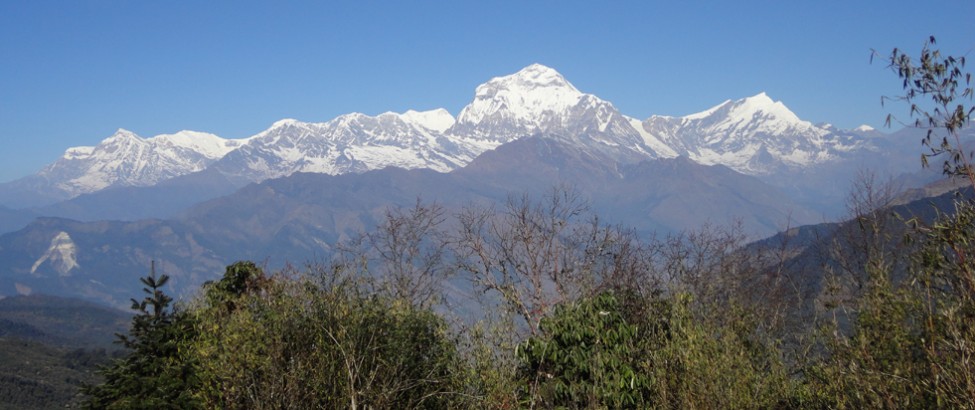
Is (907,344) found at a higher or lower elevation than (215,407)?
higher

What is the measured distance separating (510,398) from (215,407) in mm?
8462

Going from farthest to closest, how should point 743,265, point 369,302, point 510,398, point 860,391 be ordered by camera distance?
point 743,265
point 369,302
point 510,398
point 860,391

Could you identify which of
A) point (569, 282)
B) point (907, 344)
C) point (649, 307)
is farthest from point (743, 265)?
point (907, 344)

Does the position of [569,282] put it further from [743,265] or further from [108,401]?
[743,265]

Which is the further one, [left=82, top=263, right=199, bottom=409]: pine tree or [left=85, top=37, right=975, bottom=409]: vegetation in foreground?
[left=82, top=263, right=199, bottom=409]: pine tree

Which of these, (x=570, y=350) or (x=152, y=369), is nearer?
(x=570, y=350)

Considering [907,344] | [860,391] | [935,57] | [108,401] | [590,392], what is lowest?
[108,401]

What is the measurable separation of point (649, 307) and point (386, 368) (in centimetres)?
946

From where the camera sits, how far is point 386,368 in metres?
20.4

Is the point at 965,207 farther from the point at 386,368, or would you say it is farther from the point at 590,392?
the point at 386,368

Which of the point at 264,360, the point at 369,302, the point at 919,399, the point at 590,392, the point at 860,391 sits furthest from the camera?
the point at 369,302

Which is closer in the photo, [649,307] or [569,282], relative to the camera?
[649,307]

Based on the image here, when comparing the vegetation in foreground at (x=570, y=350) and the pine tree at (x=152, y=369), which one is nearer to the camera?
the vegetation in foreground at (x=570, y=350)

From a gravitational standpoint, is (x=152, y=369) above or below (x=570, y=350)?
below
